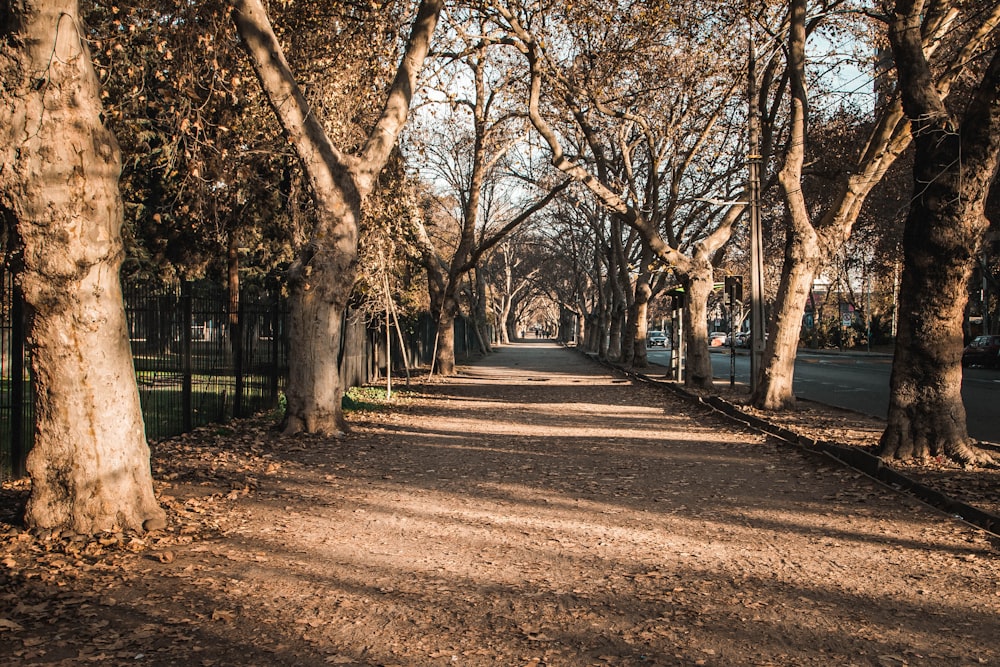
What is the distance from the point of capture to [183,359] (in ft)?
41.5

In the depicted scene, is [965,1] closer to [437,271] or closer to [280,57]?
[280,57]

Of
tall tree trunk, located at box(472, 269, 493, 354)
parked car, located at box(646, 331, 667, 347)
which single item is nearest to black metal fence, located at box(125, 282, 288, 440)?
tall tree trunk, located at box(472, 269, 493, 354)

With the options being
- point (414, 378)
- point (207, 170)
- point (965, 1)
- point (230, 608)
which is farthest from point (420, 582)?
point (414, 378)

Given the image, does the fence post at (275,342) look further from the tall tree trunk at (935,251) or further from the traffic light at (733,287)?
the traffic light at (733,287)

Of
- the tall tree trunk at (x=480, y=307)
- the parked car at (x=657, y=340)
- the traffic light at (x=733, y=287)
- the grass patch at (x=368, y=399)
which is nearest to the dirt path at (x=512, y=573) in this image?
the grass patch at (x=368, y=399)

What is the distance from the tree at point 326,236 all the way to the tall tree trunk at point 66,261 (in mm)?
5167

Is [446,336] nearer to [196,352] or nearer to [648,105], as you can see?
[648,105]

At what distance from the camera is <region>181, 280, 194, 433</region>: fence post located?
12.6 m

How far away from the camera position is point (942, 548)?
647 centimetres

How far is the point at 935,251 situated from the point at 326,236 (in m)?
7.24

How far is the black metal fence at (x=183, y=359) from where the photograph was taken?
8.62 meters

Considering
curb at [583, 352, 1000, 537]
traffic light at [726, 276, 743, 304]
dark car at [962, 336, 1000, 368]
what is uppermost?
traffic light at [726, 276, 743, 304]

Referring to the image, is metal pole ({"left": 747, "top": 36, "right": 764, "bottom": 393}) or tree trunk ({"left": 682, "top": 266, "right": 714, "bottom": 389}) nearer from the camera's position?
Result: metal pole ({"left": 747, "top": 36, "right": 764, "bottom": 393})

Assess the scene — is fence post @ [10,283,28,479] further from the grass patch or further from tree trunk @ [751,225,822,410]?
tree trunk @ [751,225,822,410]
